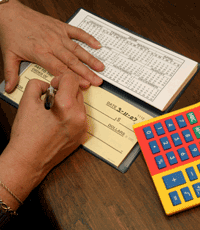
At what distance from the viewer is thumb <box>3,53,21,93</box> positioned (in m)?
0.55

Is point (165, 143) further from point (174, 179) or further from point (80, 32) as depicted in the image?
point (80, 32)

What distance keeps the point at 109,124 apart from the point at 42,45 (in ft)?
0.95

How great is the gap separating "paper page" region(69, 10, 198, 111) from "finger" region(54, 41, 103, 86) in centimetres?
2

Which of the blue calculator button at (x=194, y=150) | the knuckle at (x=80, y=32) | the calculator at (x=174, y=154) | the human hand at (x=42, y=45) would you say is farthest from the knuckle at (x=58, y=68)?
the blue calculator button at (x=194, y=150)

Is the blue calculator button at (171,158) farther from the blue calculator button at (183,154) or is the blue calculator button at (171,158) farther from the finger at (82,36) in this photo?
the finger at (82,36)

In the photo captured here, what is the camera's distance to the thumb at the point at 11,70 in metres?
0.55

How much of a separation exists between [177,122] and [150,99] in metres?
0.08

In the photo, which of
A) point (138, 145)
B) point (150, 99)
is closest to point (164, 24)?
point (150, 99)

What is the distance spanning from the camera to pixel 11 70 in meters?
0.57

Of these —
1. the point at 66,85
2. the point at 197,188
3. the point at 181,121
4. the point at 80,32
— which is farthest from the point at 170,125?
the point at 80,32

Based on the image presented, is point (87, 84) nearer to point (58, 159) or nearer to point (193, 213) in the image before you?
point (58, 159)

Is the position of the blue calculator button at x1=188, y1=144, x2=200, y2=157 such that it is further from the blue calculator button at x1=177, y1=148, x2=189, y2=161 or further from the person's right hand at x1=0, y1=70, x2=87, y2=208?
the person's right hand at x1=0, y1=70, x2=87, y2=208

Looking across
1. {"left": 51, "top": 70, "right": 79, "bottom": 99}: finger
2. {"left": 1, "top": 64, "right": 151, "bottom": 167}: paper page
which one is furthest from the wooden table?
{"left": 51, "top": 70, "right": 79, "bottom": 99}: finger

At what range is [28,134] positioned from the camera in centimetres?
45
